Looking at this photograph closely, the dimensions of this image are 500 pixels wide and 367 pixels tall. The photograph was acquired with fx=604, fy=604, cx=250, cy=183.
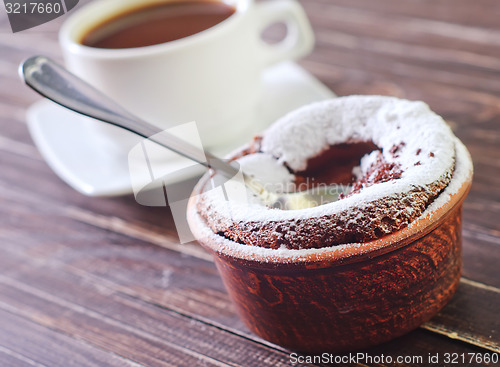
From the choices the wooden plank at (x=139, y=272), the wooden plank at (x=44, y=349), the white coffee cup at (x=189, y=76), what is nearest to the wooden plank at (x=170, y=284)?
the wooden plank at (x=139, y=272)

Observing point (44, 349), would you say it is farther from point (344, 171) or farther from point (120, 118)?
point (344, 171)

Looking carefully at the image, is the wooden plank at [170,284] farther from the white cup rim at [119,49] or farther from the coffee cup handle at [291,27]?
the coffee cup handle at [291,27]

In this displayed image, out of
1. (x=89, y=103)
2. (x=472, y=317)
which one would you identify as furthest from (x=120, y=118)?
(x=472, y=317)

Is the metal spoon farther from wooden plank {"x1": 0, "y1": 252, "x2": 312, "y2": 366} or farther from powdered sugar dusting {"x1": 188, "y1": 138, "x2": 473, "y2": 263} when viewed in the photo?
wooden plank {"x1": 0, "y1": 252, "x2": 312, "y2": 366}

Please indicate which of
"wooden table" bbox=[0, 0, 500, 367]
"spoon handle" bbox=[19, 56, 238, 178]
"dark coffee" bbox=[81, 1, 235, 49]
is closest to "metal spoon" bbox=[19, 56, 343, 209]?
"spoon handle" bbox=[19, 56, 238, 178]

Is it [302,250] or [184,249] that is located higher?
[302,250]

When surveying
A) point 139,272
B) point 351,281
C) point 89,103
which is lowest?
point 139,272

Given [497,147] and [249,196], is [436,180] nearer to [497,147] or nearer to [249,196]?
[249,196]
